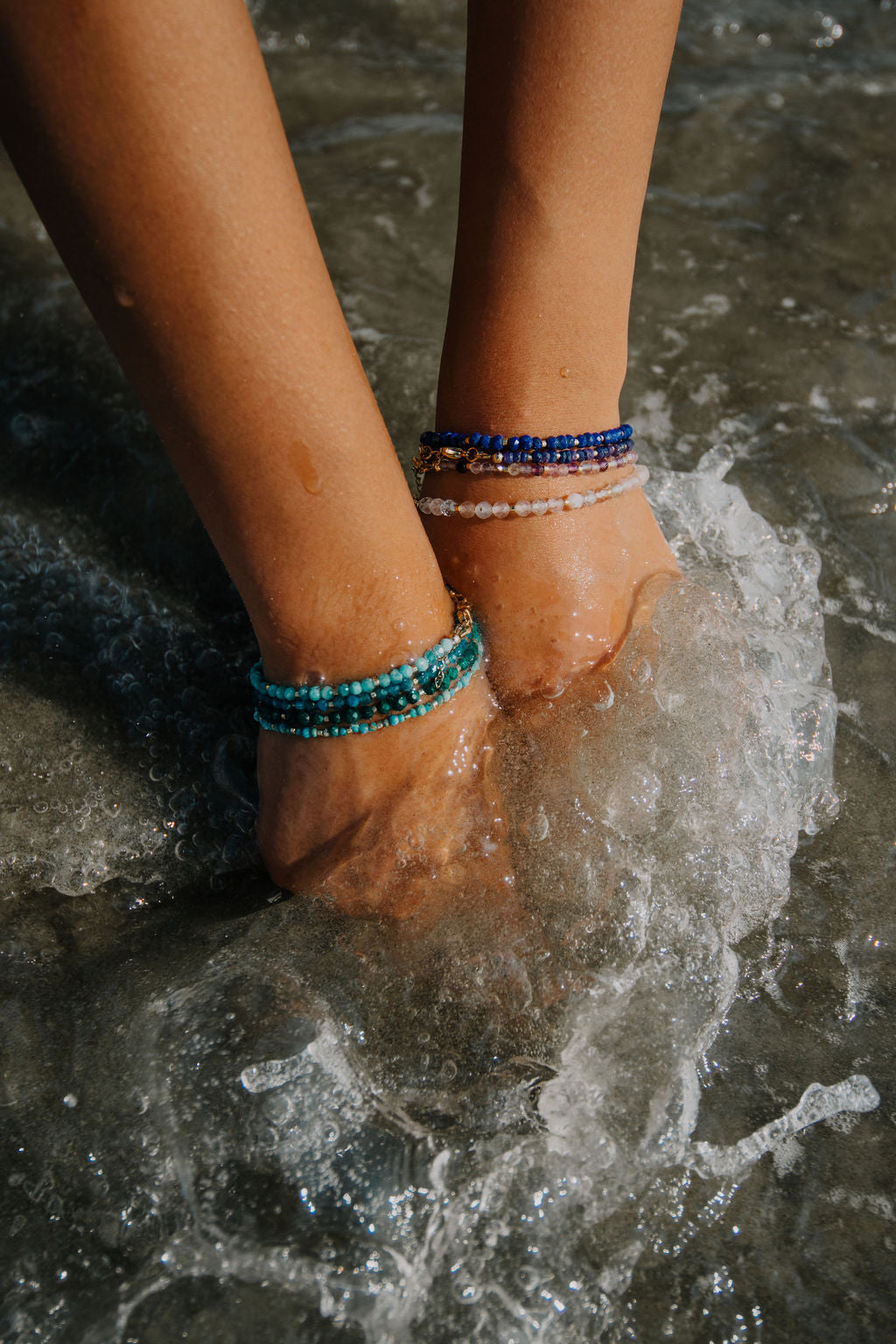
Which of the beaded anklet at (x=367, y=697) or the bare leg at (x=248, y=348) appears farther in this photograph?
the beaded anklet at (x=367, y=697)

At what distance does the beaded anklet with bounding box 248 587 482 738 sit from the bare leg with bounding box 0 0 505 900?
0.01 meters

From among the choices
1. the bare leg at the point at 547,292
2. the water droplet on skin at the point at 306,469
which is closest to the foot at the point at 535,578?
the bare leg at the point at 547,292

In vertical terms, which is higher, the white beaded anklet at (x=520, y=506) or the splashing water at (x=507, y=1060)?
the white beaded anklet at (x=520, y=506)

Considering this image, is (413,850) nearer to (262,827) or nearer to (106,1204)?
(262,827)

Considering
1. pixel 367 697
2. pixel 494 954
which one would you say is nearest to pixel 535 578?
pixel 367 697

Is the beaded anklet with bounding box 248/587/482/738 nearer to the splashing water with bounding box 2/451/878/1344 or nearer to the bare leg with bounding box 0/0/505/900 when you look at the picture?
the bare leg with bounding box 0/0/505/900

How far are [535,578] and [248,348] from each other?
0.35 m

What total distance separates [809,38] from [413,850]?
2025mm

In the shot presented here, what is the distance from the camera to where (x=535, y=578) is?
95cm

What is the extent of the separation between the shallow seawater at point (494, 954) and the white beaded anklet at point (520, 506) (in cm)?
12

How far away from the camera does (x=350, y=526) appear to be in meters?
0.80

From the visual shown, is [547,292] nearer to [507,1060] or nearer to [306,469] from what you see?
[306,469]

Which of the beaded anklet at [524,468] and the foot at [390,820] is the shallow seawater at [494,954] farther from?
the beaded anklet at [524,468]

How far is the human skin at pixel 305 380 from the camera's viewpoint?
64 cm
